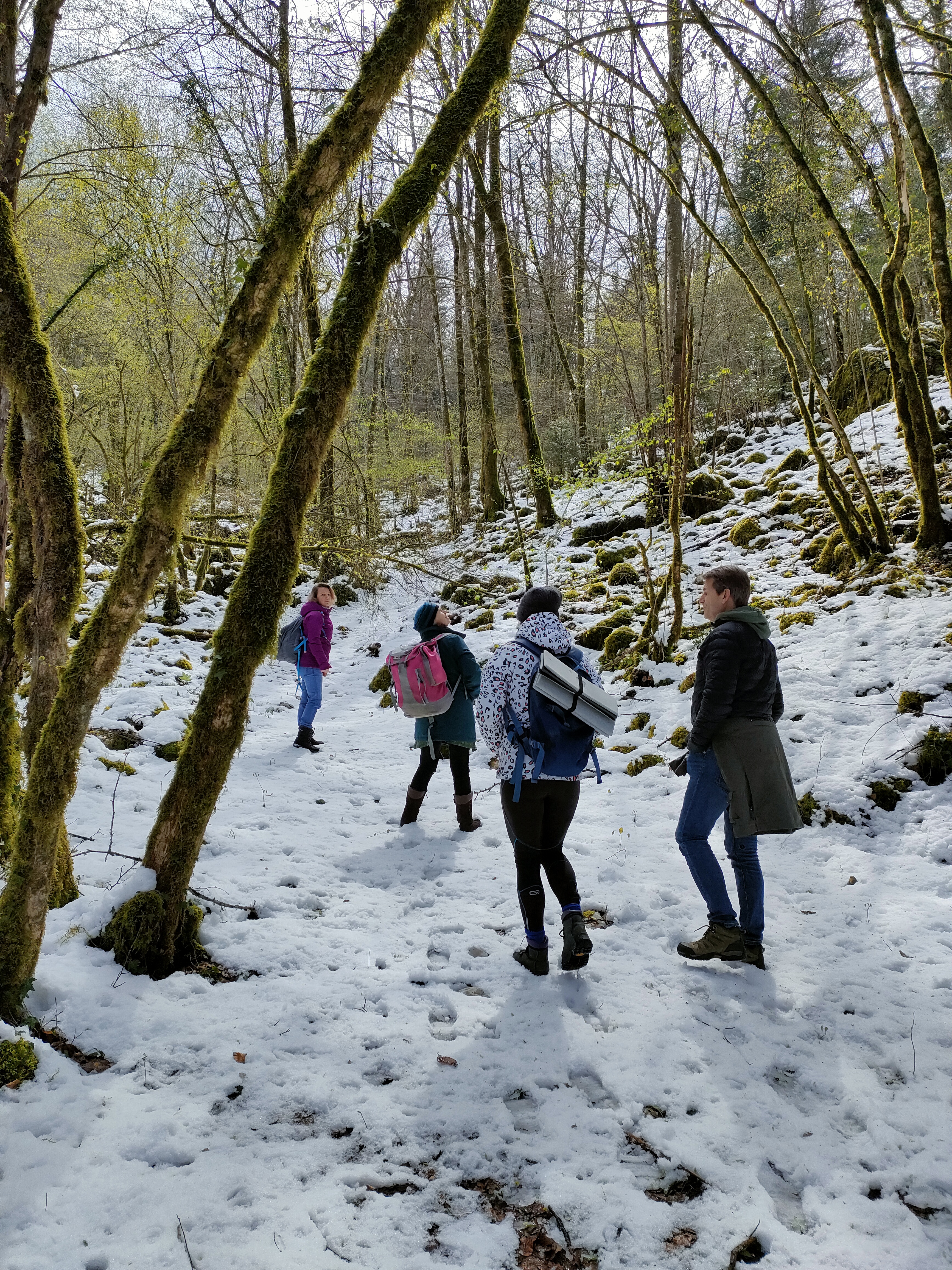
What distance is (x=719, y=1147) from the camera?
2.43 metres

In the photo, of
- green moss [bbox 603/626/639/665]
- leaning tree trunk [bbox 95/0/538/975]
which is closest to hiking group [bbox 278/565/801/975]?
leaning tree trunk [bbox 95/0/538/975]

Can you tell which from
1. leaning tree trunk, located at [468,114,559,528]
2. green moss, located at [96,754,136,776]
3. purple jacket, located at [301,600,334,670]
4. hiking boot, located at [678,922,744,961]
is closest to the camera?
hiking boot, located at [678,922,744,961]

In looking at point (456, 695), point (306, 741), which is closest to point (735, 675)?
point (456, 695)

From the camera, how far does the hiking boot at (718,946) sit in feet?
11.6

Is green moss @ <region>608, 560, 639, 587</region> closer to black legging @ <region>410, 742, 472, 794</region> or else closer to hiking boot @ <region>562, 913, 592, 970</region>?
black legging @ <region>410, 742, 472, 794</region>

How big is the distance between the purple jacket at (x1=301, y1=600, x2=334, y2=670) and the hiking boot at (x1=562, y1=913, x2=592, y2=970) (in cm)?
466

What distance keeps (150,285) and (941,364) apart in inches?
541

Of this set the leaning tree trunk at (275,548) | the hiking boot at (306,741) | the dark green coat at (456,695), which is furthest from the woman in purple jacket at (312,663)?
the leaning tree trunk at (275,548)

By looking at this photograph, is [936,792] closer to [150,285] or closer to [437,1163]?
[437,1163]

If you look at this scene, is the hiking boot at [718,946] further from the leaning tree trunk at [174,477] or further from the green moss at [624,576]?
the green moss at [624,576]

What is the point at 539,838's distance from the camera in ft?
11.3

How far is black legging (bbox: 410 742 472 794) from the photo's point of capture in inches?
214

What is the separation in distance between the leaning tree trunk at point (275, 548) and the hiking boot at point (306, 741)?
12.8 ft

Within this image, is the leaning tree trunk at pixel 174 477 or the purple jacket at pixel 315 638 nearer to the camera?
the leaning tree trunk at pixel 174 477
